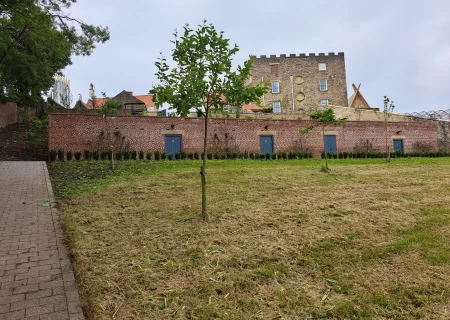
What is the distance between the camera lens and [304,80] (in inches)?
1710

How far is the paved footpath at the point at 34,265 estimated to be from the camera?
2812 mm

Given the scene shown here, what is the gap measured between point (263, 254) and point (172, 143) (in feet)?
55.7

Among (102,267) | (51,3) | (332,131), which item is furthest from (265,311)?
(332,131)

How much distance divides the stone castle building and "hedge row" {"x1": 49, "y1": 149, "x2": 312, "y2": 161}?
22.7 m

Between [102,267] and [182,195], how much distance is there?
14.9ft

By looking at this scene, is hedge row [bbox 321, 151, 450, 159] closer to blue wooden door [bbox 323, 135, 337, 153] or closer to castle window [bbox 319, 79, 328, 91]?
blue wooden door [bbox 323, 135, 337, 153]

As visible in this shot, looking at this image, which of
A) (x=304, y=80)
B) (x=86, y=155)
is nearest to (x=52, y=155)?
(x=86, y=155)

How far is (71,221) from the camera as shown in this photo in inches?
221

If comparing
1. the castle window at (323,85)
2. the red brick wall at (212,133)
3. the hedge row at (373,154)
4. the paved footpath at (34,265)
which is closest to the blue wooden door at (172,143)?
the red brick wall at (212,133)

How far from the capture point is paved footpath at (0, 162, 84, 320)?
281cm

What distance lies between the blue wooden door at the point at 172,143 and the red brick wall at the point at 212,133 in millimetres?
311

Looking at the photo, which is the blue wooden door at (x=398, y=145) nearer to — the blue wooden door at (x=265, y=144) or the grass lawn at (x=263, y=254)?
the blue wooden door at (x=265, y=144)

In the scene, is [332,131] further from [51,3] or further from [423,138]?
[51,3]

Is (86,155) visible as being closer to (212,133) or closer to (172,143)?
(172,143)
